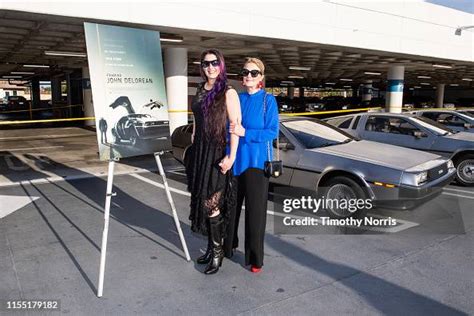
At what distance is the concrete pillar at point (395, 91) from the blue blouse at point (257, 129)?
18242 millimetres

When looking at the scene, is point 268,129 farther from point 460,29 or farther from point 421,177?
point 460,29

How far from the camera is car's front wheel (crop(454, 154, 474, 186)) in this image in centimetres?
743

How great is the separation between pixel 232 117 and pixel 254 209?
88cm

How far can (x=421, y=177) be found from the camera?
16.2ft

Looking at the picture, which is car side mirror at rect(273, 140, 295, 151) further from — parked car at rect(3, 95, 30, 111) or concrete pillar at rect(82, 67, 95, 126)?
parked car at rect(3, 95, 30, 111)

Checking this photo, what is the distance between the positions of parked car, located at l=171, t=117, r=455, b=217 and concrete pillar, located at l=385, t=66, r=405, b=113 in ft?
50.3

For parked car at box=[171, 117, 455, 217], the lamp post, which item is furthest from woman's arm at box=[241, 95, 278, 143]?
the lamp post

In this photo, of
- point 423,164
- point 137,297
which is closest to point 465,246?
point 423,164

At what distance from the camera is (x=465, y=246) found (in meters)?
4.43

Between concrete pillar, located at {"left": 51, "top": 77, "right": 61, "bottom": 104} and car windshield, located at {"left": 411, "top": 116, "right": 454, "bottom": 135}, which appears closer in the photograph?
car windshield, located at {"left": 411, "top": 116, "right": 454, "bottom": 135}

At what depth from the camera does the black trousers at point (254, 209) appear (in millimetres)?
3580

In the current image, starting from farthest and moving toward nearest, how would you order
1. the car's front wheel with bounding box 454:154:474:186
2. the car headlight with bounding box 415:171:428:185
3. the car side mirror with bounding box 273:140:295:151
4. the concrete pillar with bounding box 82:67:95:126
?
1. the concrete pillar with bounding box 82:67:95:126
2. the car's front wheel with bounding box 454:154:474:186
3. the car side mirror with bounding box 273:140:295:151
4. the car headlight with bounding box 415:171:428:185

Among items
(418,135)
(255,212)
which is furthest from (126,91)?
(418,135)

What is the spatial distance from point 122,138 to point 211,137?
833 mm
